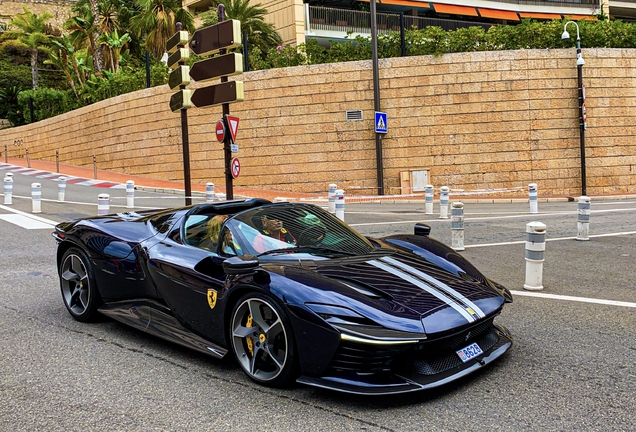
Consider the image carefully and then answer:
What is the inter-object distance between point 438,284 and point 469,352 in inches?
19.7

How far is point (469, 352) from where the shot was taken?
147 inches

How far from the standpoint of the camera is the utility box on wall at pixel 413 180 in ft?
72.9

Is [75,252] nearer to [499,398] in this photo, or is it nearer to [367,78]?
[499,398]

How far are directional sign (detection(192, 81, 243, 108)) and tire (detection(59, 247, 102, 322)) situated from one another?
7009 millimetres

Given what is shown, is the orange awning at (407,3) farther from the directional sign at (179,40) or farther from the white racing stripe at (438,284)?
the white racing stripe at (438,284)

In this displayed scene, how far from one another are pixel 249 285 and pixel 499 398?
5.42ft

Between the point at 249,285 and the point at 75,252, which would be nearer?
the point at 249,285

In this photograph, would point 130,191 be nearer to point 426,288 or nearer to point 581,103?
point 426,288

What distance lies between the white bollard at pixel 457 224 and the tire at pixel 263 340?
5564 mm

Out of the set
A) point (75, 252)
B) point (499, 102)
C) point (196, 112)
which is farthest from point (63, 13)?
point (75, 252)

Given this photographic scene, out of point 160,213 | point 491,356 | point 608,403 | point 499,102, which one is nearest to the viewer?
point 608,403

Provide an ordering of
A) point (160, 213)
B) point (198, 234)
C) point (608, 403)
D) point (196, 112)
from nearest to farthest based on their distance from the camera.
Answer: point (608, 403)
point (198, 234)
point (160, 213)
point (196, 112)

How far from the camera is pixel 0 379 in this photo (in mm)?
4035

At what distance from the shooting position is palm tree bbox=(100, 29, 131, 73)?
34.8 metres
